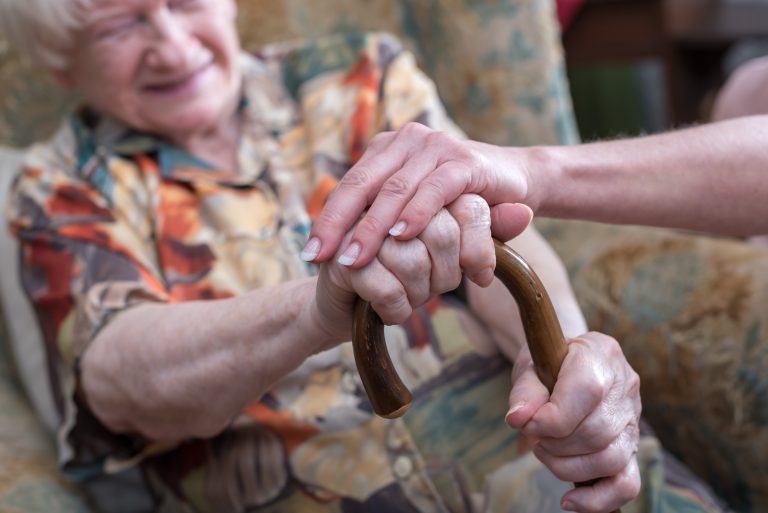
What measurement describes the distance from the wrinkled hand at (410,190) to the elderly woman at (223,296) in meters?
0.13

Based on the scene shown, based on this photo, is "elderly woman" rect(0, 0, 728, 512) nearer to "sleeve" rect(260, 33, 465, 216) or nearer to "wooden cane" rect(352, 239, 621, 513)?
"sleeve" rect(260, 33, 465, 216)

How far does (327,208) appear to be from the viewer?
80 cm

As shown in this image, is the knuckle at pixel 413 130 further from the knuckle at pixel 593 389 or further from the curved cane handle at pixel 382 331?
the knuckle at pixel 593 389

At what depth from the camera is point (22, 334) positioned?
4.57 ft

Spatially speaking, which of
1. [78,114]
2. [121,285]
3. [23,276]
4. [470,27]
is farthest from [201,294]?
[470,27]

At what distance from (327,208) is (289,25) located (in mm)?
949

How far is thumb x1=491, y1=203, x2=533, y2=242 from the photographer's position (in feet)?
2.65

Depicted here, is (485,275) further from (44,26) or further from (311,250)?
(44,26)

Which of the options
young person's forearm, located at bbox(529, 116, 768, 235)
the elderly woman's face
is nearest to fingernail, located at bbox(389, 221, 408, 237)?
young person's forearm, located at bbox(529, 116, 768, 235)

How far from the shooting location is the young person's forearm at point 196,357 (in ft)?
3.03

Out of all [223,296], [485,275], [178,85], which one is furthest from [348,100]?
[485,275]

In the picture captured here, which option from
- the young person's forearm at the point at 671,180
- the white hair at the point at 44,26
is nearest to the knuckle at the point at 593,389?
the young person's forearm at the point at 671,180

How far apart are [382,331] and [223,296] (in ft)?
1.58

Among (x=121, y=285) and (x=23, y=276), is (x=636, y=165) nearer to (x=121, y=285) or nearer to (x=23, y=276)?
(x=121, y=285)
